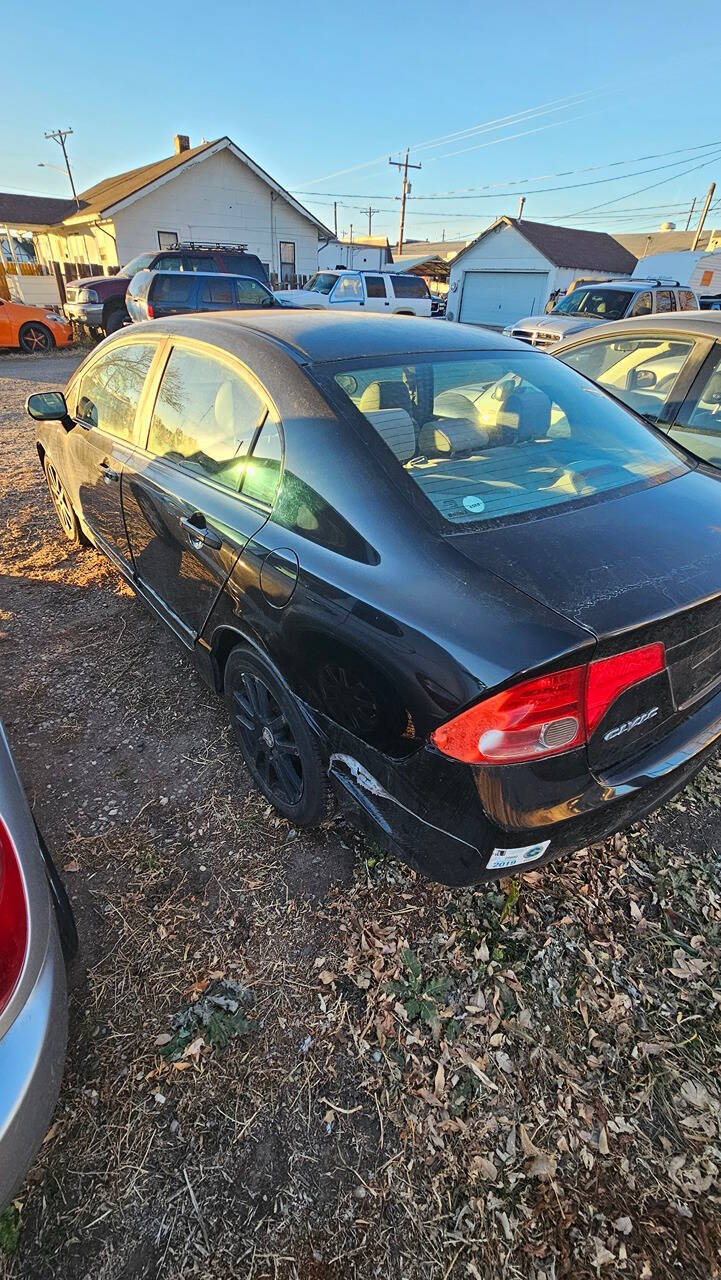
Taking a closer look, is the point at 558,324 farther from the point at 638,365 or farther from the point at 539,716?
the point at 539,716

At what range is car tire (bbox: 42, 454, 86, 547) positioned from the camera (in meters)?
4.37

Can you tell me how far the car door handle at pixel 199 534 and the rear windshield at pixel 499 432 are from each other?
2.24 ft

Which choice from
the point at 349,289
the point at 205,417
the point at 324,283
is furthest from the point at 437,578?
the point at 324,283

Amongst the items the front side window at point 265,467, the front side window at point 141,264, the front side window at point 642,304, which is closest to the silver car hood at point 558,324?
the front side window at point 642,304

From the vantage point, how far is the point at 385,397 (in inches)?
79.9

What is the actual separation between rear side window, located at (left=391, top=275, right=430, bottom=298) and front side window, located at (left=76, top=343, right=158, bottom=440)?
16661 mm

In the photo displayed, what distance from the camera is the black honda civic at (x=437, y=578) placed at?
144 centimetres

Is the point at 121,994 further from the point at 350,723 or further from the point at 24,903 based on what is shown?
the point at 350,723

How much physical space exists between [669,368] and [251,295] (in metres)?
11.3

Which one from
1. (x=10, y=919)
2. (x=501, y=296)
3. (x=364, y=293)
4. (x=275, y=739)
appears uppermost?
(x=501, y=296)

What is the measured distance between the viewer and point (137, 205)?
23250 mm

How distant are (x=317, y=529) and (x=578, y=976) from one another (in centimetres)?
161

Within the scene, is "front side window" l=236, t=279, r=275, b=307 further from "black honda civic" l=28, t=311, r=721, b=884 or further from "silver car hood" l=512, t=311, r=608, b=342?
"black honda civic" l=28, t=311, r=721, b=884

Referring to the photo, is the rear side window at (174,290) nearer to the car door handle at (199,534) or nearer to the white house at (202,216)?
the car door handle at (199,534)
